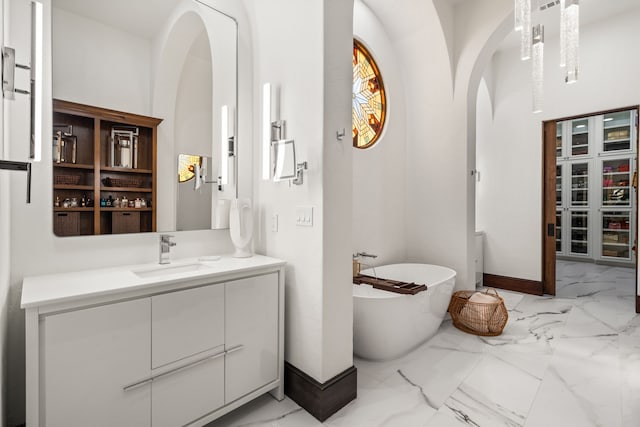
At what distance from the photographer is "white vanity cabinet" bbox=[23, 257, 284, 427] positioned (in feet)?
3.90

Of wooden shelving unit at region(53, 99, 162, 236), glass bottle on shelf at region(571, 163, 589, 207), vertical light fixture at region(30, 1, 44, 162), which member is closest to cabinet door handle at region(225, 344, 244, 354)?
wooden shelving unit at region(53, 99, 162, 236)

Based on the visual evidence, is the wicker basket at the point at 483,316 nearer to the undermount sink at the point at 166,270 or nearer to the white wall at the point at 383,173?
the white wall at the point at 383,173

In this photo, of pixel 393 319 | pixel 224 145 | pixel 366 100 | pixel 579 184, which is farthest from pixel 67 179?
pixel 579 184

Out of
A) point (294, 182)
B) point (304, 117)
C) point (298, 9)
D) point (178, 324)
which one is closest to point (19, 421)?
point (178, 324)

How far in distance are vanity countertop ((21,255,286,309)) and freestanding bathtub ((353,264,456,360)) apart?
798 millimetres

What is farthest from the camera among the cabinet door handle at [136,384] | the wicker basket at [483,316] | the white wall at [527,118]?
the white wall at [527,118]

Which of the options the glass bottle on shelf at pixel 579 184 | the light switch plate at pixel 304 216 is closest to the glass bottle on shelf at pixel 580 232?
the glass bottle on shelf at pixel 579 184

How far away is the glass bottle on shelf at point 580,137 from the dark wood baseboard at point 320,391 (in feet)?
22.2

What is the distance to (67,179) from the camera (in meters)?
1.62

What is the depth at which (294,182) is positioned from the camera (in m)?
1.94

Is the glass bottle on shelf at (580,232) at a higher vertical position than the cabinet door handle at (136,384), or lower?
higher

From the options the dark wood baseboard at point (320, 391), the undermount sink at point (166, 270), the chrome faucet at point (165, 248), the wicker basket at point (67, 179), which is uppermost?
the wicker basket at point (67, 179)

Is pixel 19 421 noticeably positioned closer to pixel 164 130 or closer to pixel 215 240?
pixel 215 240

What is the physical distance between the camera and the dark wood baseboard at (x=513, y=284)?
4.16m
